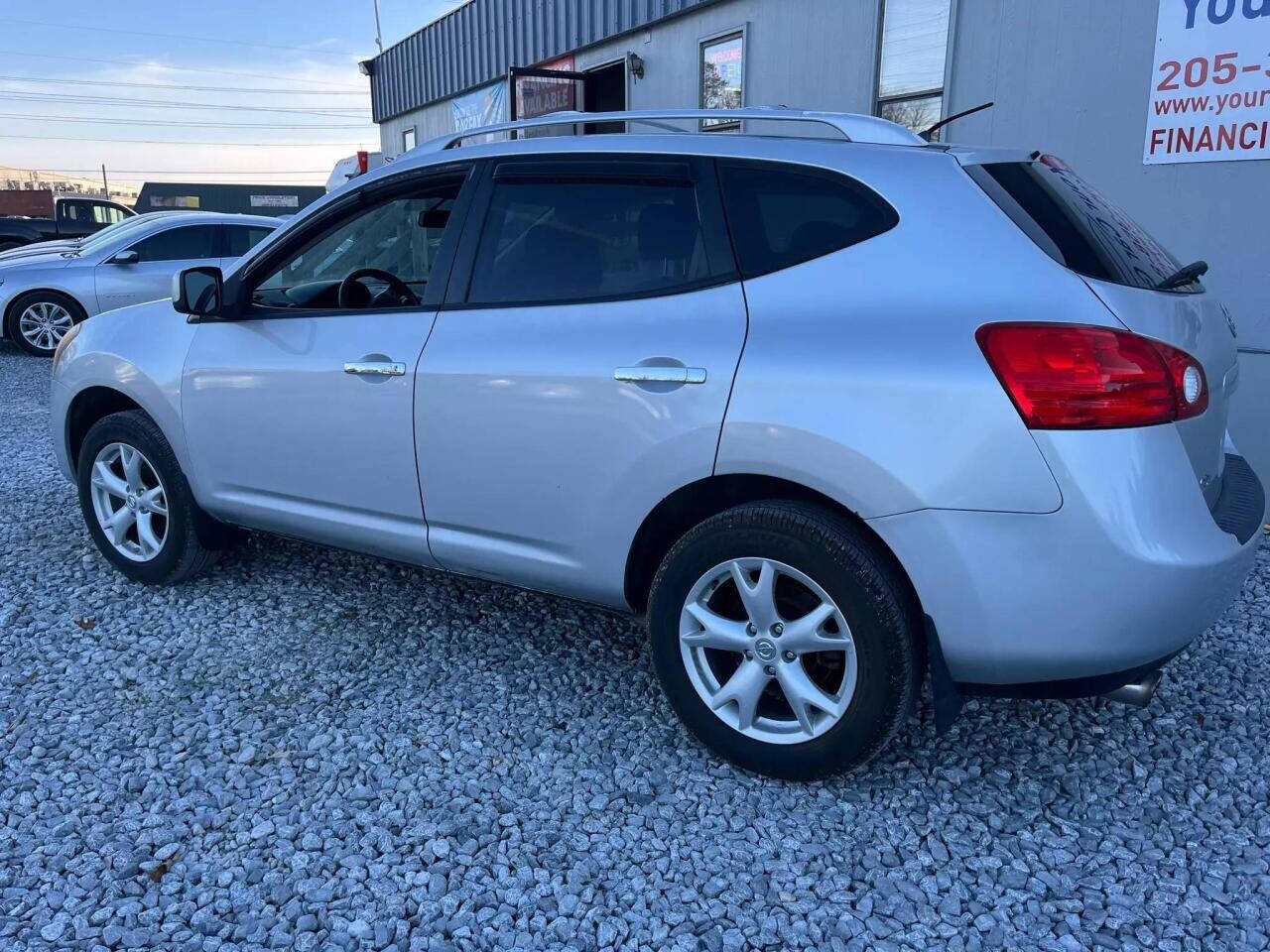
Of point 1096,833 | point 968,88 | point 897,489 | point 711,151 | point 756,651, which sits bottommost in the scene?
point 1096,833

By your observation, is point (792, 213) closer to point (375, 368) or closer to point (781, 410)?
point (781, 410)

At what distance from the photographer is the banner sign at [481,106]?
14836 mm

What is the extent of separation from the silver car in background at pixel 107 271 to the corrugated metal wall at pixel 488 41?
4.65 meters

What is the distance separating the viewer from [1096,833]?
2502 millimetres

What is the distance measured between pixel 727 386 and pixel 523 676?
140 centimetres

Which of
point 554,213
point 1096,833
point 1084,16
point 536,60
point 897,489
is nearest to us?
point 897,489

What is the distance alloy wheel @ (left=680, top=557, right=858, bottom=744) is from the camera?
2.49m

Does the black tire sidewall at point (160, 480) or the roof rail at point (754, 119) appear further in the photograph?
the black tire sidewall at point (160, 480)

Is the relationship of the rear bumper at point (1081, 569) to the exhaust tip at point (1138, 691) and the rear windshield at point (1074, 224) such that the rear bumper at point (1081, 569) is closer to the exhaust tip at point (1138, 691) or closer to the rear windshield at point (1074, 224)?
the exhaust tip at point (1138, 691)

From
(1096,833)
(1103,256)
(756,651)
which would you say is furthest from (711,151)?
(1096,833)

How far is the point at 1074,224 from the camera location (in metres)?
2.45

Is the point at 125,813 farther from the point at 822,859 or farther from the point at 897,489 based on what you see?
the point at 897,489

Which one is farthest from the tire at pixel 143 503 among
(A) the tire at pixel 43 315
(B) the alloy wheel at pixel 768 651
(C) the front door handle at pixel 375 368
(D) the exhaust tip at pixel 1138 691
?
(A) the tire at pixel 43 315

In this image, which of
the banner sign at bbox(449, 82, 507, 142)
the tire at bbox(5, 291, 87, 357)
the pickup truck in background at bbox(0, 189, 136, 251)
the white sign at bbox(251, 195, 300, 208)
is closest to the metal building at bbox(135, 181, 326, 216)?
the white sign at bbox(251, 195, 300, 208)
